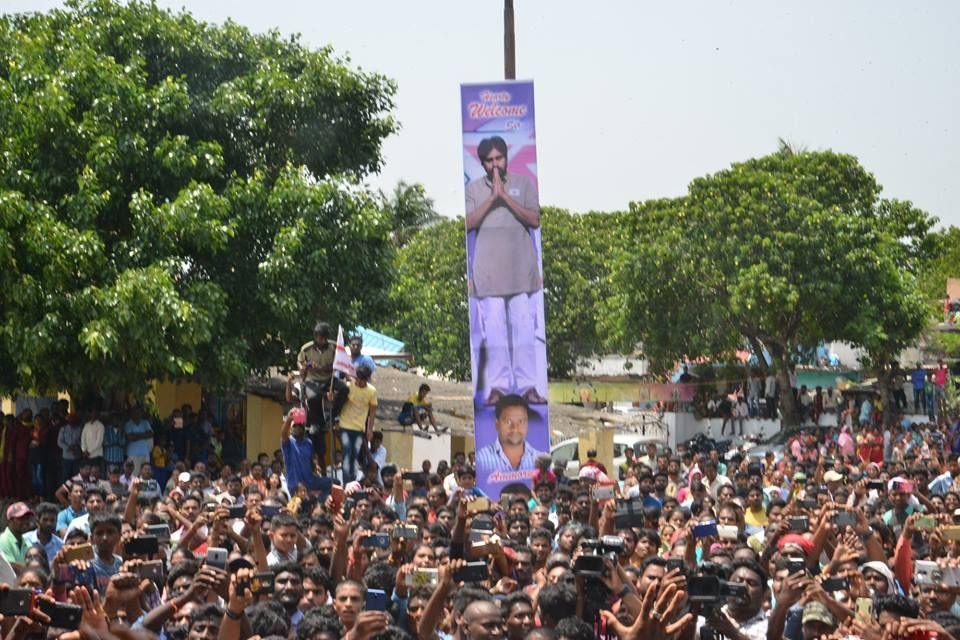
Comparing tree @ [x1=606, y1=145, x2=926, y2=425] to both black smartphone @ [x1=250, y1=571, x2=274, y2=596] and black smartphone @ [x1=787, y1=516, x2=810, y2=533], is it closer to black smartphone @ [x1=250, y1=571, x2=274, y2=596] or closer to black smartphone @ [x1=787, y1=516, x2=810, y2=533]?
black smartphone @ [x1=787, y1=516, x2=810, y2=533]

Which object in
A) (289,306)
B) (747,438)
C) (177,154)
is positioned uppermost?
(177,154)

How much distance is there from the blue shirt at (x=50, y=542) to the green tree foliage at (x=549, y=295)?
3495cm

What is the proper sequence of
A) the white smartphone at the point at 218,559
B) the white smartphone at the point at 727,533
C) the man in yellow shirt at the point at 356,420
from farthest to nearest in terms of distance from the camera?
the man in yellow shirt at the point at 356,420
the white smartphone at the point at 727,533
the white smartphone at the point at 218,559

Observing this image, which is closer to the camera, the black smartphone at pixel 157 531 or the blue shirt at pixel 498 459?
the black smartphone at pixel 157 531

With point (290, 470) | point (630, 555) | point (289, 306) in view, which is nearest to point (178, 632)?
point (630, 555)

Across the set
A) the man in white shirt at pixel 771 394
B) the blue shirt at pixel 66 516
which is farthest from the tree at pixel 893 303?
the blue shirt at pixel 66 516

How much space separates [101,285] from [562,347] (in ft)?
99.0

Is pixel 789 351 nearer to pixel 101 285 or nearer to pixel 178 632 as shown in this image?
pixel 101 285

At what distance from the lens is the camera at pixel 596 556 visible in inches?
270

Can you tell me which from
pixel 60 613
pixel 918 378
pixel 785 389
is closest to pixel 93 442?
pixel 60 613

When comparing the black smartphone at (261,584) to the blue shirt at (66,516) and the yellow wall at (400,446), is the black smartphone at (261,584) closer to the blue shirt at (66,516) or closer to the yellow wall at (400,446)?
the blue shirt at (66,516)

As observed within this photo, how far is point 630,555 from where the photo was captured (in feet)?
31.0

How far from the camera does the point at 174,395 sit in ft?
78.2

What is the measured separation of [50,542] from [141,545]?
12.1 ft
